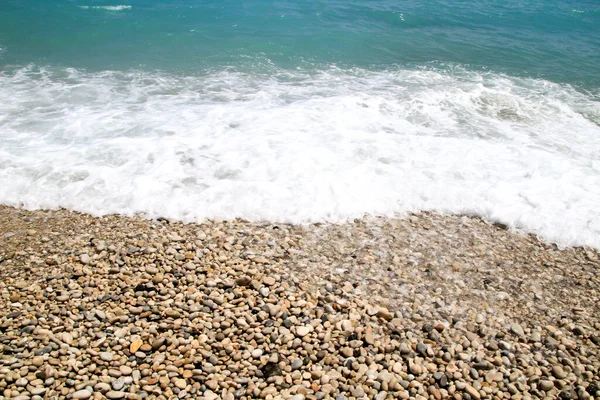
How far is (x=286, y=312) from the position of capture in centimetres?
544

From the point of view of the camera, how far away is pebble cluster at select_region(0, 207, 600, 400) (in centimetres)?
463

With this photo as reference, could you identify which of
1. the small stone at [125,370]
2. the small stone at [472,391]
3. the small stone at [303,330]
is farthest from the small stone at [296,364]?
the small stone at [472,391]

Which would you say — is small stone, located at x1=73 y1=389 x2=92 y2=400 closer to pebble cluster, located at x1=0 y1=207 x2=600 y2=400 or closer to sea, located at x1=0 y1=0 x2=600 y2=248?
pebble cluster, located at x1=0 y1=207 x2=600 y2=400

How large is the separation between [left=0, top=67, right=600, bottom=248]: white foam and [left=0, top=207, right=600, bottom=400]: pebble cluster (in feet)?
2.62

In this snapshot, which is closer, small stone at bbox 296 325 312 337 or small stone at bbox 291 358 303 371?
small stone at bbox 291 358 303 371

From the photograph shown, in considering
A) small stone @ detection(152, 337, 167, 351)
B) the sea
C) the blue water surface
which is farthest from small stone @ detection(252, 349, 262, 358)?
the blue water surface

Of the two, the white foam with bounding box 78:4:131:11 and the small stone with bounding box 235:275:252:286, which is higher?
the white foam with bounding box 78:4:131:11

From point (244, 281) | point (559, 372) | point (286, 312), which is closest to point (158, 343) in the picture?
point (244, 281)

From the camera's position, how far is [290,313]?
5453 mm

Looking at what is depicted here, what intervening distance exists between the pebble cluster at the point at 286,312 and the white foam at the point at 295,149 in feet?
2.62

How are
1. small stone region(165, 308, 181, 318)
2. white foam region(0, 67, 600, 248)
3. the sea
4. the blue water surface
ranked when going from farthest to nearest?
the blue water surface → the sea → white foam region(0, 67, 600, 248) → small stone region(165, 308, 181, 318)

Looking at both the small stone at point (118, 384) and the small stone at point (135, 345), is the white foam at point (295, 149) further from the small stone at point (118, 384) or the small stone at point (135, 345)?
the small stone at point (118, 384)

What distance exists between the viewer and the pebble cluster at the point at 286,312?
15.2 ft

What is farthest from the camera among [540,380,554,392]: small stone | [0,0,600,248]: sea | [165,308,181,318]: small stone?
[0,0,600,248]: sea
